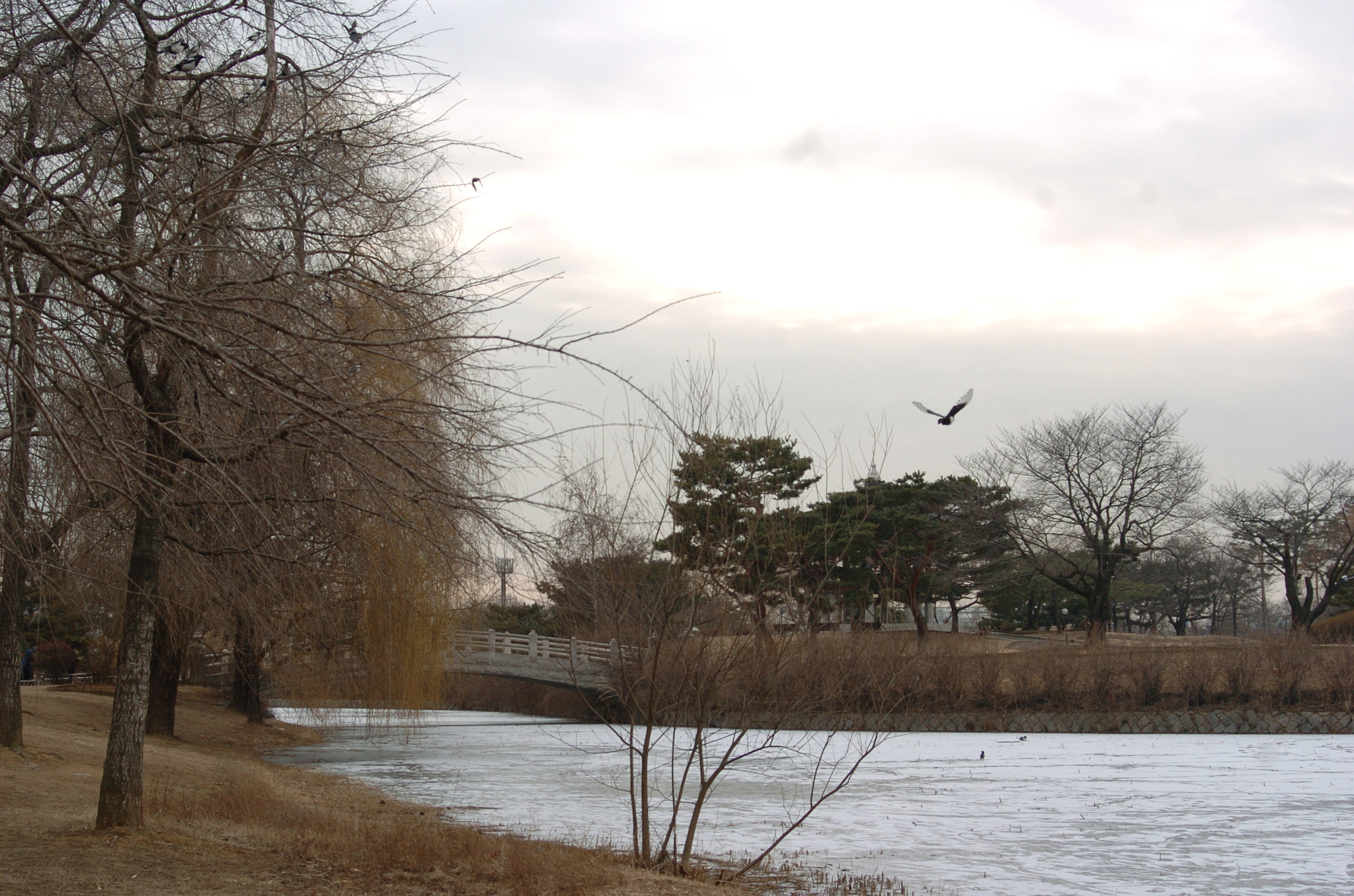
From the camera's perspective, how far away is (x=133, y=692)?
727 centimetres

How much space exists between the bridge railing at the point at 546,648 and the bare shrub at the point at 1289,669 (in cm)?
1608

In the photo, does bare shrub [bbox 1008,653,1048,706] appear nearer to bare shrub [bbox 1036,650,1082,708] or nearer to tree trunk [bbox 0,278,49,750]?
bare shrub [bbox 1036,650,1082,708]

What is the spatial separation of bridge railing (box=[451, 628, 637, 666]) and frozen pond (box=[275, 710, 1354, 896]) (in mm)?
937

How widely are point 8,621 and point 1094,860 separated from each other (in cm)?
1157

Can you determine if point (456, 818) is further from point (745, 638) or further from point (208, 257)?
point (208, 257)

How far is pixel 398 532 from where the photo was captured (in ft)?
26.6

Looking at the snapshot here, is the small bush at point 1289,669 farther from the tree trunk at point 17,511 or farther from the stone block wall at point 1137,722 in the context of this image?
the tree trunk at point 17,511

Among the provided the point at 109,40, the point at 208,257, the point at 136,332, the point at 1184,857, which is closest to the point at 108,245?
the point at 208,257

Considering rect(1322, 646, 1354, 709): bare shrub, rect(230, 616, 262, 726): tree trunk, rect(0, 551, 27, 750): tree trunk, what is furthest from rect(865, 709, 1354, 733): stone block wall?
rect(0, 551, 27, 750): tree trunk

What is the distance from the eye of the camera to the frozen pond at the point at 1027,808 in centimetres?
903

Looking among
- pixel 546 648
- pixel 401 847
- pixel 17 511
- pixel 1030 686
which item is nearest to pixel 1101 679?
pixel 1030 686

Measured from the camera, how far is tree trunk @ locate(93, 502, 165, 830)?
23.3 feet

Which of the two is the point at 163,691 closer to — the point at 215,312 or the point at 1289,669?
the point at 215,312

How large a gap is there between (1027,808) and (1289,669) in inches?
580
